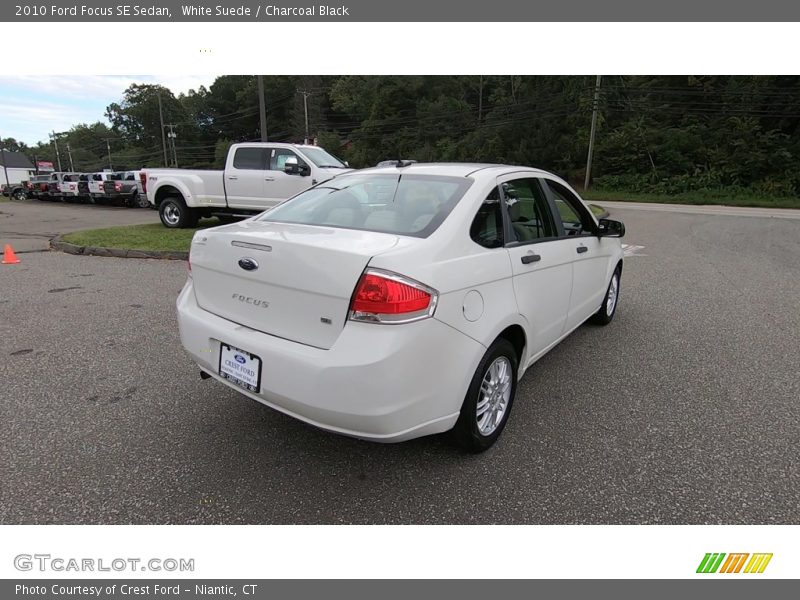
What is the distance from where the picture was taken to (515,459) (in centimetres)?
294

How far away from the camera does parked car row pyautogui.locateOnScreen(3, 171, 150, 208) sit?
22.8 meters

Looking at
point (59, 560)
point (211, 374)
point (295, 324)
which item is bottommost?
point (59, 560)

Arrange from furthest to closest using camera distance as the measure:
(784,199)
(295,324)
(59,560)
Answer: (784,199) → (295,324) → (59,560)

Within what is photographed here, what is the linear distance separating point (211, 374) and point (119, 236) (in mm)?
9409

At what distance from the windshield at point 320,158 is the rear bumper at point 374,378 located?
9.13 metres

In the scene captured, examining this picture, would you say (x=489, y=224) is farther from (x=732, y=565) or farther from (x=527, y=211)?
(x=732, y=565)

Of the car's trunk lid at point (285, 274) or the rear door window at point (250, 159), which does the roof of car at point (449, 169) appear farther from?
the rear door window at point (250, 159)

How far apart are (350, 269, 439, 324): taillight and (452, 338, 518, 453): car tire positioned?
0.62 meters

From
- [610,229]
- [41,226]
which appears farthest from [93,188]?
[610,229]

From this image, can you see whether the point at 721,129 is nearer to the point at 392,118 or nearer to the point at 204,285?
the point at 392,118

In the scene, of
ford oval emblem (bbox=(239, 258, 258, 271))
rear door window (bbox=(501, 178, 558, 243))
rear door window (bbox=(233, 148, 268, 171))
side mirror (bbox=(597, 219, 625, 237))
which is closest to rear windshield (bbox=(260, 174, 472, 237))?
rear door window (bbox=(501, 178, 558, 243))

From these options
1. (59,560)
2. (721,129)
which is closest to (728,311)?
(59,560)

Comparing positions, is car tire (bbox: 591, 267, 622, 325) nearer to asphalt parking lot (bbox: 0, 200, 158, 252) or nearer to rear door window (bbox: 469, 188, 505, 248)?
rear door window (bbox: 469, 188, 505, 248)

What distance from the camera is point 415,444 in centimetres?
308
